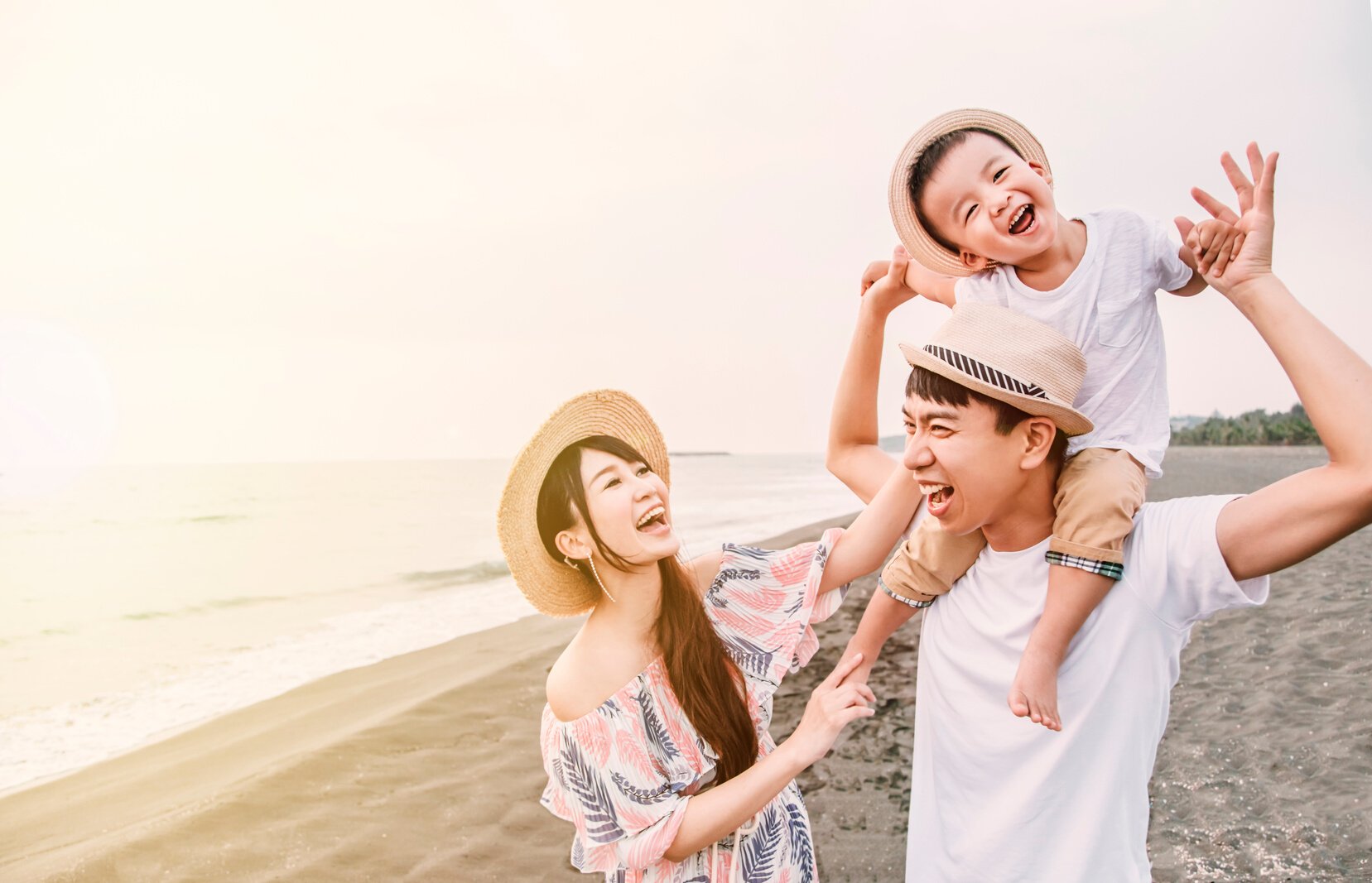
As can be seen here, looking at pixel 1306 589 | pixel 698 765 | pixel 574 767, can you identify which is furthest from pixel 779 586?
pixel 1306 589

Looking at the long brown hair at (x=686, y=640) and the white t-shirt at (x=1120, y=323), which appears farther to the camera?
the long brown hair at (x=686, y=640)

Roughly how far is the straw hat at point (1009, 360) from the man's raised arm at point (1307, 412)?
13.7 inches

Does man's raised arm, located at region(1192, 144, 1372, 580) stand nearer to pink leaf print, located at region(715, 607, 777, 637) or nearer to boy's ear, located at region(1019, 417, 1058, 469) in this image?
boy's ear, located at region(1019, 417, 1058, 469)

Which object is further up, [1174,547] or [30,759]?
[1174,547]

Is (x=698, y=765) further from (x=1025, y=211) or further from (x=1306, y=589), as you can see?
(x=1306, y=589)

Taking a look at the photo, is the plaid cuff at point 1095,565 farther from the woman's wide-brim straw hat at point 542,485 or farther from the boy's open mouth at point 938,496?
the woman's wide-brim straw hat at point 542,485

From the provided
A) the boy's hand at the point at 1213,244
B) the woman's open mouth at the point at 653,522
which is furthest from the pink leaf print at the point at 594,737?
the boy's hand at the point at 1213,244

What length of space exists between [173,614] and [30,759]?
261 inches

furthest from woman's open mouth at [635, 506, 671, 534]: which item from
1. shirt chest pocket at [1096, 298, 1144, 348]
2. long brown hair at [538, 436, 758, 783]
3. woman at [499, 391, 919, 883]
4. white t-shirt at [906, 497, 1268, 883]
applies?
shirt chest pocket at [1096, 298, 1144, 348]

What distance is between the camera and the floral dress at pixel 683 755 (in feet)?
7.18

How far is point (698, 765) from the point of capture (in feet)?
7.74

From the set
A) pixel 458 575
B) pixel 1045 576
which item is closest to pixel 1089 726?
pixel 1045 576

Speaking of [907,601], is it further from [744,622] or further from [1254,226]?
[1254,226]

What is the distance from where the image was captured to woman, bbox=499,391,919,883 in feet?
7.11
